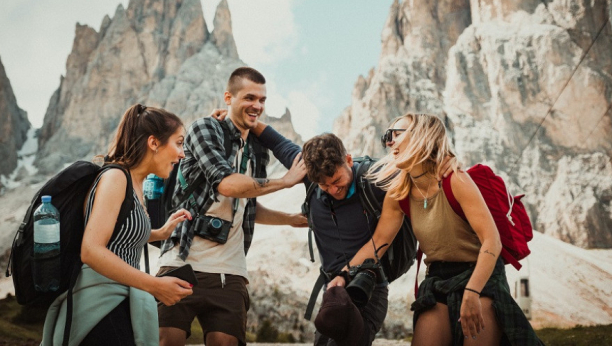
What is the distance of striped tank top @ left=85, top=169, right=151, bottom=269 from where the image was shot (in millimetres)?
2955

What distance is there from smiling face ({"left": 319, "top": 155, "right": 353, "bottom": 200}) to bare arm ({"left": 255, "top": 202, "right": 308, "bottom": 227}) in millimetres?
893

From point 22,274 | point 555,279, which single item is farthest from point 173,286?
point 555,279

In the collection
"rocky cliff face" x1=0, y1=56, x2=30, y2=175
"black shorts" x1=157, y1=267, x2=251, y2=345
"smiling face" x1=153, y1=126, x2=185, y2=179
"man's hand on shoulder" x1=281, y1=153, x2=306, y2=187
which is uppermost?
"rocky cliff face" x1=0, y1=56, x2=30, y2=175

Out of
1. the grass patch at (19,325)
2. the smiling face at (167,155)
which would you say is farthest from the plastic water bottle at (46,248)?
the grass patch at (19,325)

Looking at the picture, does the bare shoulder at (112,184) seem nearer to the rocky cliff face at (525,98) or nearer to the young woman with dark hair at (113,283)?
the young woman with dark hair at (113,283)

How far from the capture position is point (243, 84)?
481 centimetres

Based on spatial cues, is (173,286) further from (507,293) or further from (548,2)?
(548,2)

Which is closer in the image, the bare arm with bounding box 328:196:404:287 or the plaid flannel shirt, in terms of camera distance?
the bare arm with bounding box 328:196:404:287

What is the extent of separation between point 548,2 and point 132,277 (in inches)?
2966

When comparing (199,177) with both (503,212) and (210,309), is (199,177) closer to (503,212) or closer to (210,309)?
(210,309)

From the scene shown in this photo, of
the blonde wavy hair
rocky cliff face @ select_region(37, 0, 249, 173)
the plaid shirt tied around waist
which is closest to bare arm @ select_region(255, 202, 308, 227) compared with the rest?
the blonde wavy hair

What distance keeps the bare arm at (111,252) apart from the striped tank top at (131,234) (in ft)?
0.23

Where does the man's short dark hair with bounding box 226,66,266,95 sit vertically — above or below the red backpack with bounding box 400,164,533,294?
above

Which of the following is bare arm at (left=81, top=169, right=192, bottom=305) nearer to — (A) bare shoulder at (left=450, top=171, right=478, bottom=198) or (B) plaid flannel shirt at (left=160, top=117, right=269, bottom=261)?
(B) plaid flannel shirt at (left=160, top=117, right=269, bottom=261)
